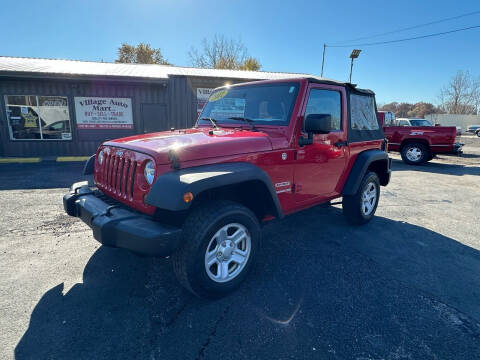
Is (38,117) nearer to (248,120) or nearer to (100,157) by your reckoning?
(100,157)

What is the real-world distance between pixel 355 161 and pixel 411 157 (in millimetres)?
8778

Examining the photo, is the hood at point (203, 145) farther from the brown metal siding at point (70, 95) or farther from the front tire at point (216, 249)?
the brown metal siding at point (70, 95)

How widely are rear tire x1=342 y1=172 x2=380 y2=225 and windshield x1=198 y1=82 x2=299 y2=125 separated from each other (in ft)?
6.01

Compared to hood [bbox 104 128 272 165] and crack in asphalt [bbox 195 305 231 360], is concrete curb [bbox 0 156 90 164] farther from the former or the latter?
crack in asphalt [bbox 195 305 231 360]

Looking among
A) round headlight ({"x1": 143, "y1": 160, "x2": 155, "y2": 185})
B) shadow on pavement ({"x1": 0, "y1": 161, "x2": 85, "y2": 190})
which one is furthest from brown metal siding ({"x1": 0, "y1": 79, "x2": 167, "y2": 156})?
round headlight ({"x1": 143, "y1": 160, "x2": 155, "y2": 185})

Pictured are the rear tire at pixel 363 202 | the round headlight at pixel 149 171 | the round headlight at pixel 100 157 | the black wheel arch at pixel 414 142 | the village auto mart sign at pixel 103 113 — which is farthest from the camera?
the village auto mart sign at pixel 103 113

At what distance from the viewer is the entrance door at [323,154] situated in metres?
3.09

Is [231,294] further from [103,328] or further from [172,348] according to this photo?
[103,328]

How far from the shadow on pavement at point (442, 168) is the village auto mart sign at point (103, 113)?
35.1ft

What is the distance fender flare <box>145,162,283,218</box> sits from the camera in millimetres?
2008

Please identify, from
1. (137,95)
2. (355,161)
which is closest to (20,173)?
(137,95)

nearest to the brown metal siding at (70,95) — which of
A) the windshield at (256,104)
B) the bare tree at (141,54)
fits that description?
the windshield at (256,104)

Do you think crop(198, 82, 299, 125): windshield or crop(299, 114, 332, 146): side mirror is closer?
crop(299, 114, 332, 146): side mirror

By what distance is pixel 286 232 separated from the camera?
3.97 metres
